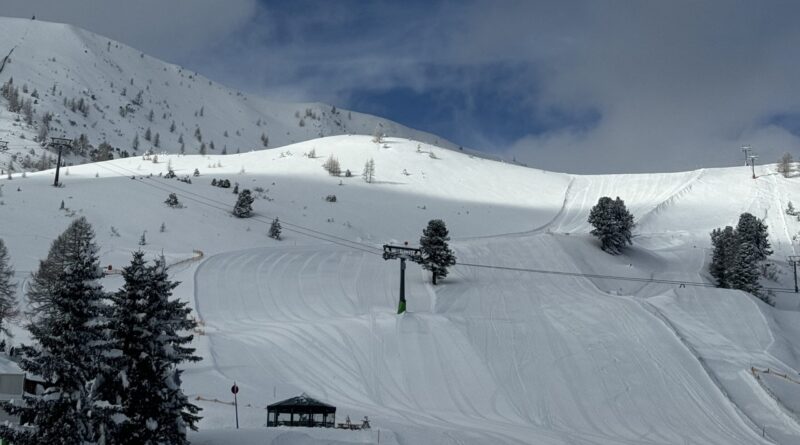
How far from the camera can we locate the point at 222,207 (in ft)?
228

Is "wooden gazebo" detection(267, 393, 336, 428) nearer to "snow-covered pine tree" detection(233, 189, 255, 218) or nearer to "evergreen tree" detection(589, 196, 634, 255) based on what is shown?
"snow-covered pine tree" detection(233, 189, 255, 218)

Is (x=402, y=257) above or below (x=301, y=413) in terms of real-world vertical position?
above

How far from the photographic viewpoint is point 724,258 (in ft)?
202

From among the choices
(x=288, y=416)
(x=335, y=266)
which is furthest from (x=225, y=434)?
(x=335, y=266)

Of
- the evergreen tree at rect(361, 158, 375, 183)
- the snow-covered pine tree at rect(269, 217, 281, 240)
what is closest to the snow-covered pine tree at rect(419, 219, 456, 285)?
the snow-covered pine tree at rect(269, 217, 281, 240)

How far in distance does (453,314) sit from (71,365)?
3098cm

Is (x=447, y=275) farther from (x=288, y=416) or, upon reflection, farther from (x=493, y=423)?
(x=288, y=416)

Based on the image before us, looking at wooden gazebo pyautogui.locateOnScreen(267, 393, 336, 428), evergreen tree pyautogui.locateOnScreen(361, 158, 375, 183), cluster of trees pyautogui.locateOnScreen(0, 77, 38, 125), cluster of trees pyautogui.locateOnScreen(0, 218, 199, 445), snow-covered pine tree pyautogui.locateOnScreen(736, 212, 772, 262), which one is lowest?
wooden gazebo pyautogui.locateOnScreen(267, 393, 336, 428)

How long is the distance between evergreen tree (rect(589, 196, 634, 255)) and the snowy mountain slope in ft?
4.61

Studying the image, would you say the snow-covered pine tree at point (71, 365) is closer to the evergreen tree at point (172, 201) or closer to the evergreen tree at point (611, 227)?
the evergreen tree at point (172, 201)

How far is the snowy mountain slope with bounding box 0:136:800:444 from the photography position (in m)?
33.0

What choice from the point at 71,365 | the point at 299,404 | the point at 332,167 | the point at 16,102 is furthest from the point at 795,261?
the point at 16,102

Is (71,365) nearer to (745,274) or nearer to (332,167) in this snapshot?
(745,274)

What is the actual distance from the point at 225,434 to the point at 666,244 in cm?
6246
